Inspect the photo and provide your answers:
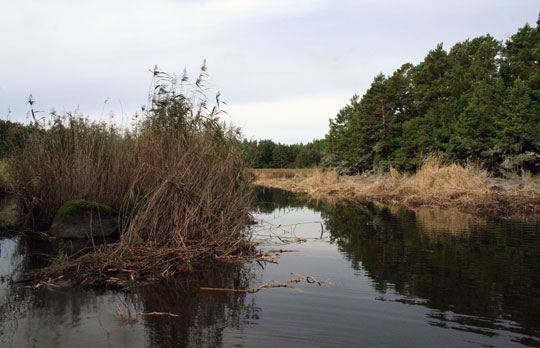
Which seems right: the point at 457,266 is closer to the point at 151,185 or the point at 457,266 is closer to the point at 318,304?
the point at 318,304

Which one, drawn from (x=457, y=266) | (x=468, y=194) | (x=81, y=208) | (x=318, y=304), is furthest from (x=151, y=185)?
(x=468, y=194)

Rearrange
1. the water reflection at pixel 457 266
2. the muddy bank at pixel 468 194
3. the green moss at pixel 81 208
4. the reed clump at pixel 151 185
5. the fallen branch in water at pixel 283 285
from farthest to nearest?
the muddy bank at pixel 468 194
the green moss at pixel 81 208
the reed clump at pixel 151 185
the fallen branch in water at pixel 283 285
the water reflection at pixel 457 266

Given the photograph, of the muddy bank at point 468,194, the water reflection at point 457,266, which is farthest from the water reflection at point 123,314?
the muddy bank at point 468,194

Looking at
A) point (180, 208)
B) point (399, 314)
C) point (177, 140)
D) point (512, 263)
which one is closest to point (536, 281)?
point (512, 263)

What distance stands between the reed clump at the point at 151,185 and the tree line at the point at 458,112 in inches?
718

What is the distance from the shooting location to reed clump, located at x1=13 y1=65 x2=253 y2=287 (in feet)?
21.9

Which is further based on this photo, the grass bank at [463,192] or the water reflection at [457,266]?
the grass bank at [463,192]

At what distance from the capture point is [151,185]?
7.57 metres

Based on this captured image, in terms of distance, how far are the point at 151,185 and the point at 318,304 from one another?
4013mm

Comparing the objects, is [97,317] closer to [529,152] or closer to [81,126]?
[81,126]

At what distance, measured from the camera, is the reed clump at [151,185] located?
6672 mm

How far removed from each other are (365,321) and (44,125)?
32.8 ft

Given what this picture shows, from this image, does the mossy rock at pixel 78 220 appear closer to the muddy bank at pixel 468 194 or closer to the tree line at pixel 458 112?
the muddy bank at pixel 468 194

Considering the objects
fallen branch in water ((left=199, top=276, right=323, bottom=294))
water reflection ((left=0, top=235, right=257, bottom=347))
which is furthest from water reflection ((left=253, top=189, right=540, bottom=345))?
water reflection ((left=0, top=235, right=257, bottom=347))
